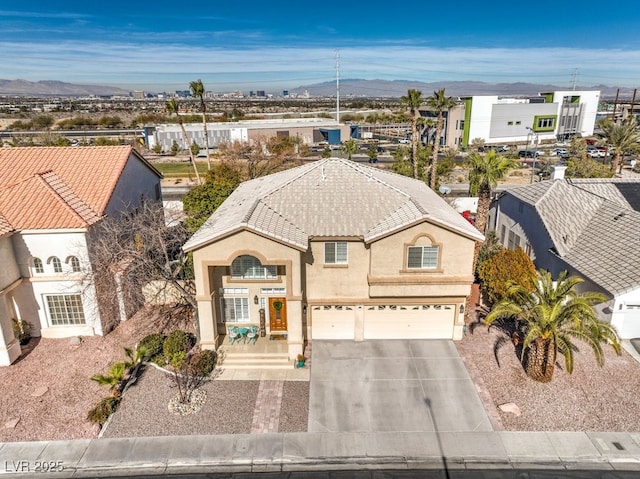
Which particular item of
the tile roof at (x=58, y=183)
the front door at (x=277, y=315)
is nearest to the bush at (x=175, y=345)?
the front door at (x=277, y=315)

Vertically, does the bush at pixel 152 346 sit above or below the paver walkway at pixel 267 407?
above

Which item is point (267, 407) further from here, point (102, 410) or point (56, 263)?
point (56, 263)

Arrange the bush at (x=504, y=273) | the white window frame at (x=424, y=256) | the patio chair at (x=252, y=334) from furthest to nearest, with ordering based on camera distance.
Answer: the bush at (x=504, y=273), the patio chair at (x=252, y=334), the white window frame at (x=424, y=256)

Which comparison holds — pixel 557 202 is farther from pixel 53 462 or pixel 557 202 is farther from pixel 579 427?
pixel 53 462

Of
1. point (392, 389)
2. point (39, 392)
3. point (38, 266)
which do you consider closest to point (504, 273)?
point (392, 389)

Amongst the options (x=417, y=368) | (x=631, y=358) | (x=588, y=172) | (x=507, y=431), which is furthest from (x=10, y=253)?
(x=588, y=172)

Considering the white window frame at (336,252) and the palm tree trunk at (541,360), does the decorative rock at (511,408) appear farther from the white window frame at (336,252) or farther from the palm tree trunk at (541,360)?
the white window frame at (336,252)

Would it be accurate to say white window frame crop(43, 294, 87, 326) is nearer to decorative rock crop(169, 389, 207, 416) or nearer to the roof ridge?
the roof ridge
